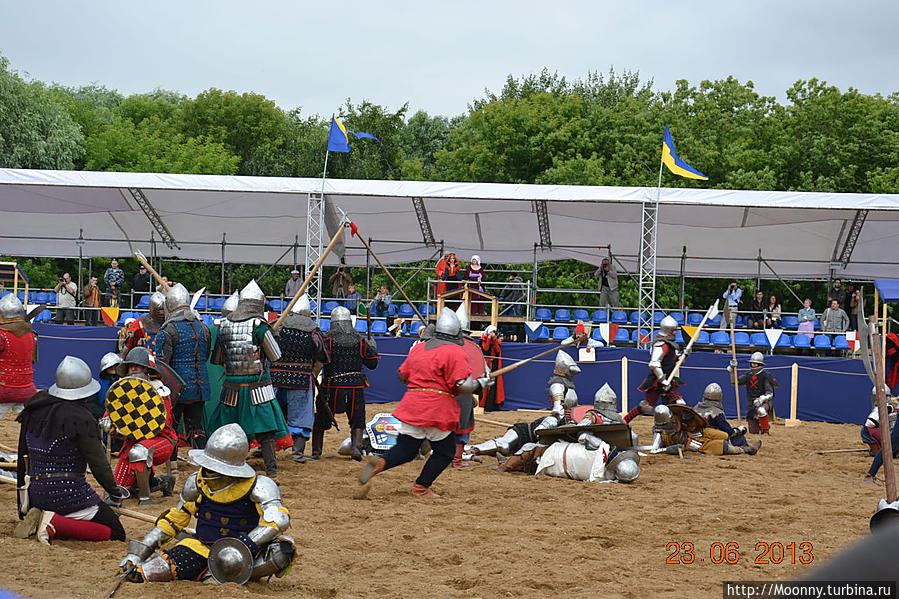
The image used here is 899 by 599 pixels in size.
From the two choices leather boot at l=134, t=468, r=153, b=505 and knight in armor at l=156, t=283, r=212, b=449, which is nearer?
leather boot at l=134, t=468, r=153, b=505

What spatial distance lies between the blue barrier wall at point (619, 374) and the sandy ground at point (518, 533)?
588 cm

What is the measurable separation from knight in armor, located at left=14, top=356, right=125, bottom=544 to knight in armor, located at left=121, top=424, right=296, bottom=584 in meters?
1.14

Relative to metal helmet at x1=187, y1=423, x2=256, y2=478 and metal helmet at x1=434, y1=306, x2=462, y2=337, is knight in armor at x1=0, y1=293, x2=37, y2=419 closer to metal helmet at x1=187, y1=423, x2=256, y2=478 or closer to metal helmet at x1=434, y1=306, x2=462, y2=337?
metal helmet at x1=434, y1=306, x2=462, y2=337

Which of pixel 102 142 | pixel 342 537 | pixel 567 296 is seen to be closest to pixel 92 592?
pixel 342 537

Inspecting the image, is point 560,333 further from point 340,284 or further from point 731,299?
point 340,284

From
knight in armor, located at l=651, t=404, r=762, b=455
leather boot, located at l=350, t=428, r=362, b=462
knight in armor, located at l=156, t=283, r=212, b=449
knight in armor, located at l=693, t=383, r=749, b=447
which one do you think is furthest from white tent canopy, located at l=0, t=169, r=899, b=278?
knight in armor, located at l=156, t=283, r=212, b=449

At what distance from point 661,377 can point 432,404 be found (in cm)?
430

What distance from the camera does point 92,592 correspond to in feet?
14.6

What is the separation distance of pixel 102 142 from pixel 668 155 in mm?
28284

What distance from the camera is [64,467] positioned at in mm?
5531

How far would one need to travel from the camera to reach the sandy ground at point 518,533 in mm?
4832

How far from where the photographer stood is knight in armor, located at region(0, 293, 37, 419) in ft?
28.0

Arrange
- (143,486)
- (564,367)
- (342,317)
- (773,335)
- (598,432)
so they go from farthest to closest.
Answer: (773,335), (564,367), (342,317), (598,432), (143,486)

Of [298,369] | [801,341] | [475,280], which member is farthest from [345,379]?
[801,341]
